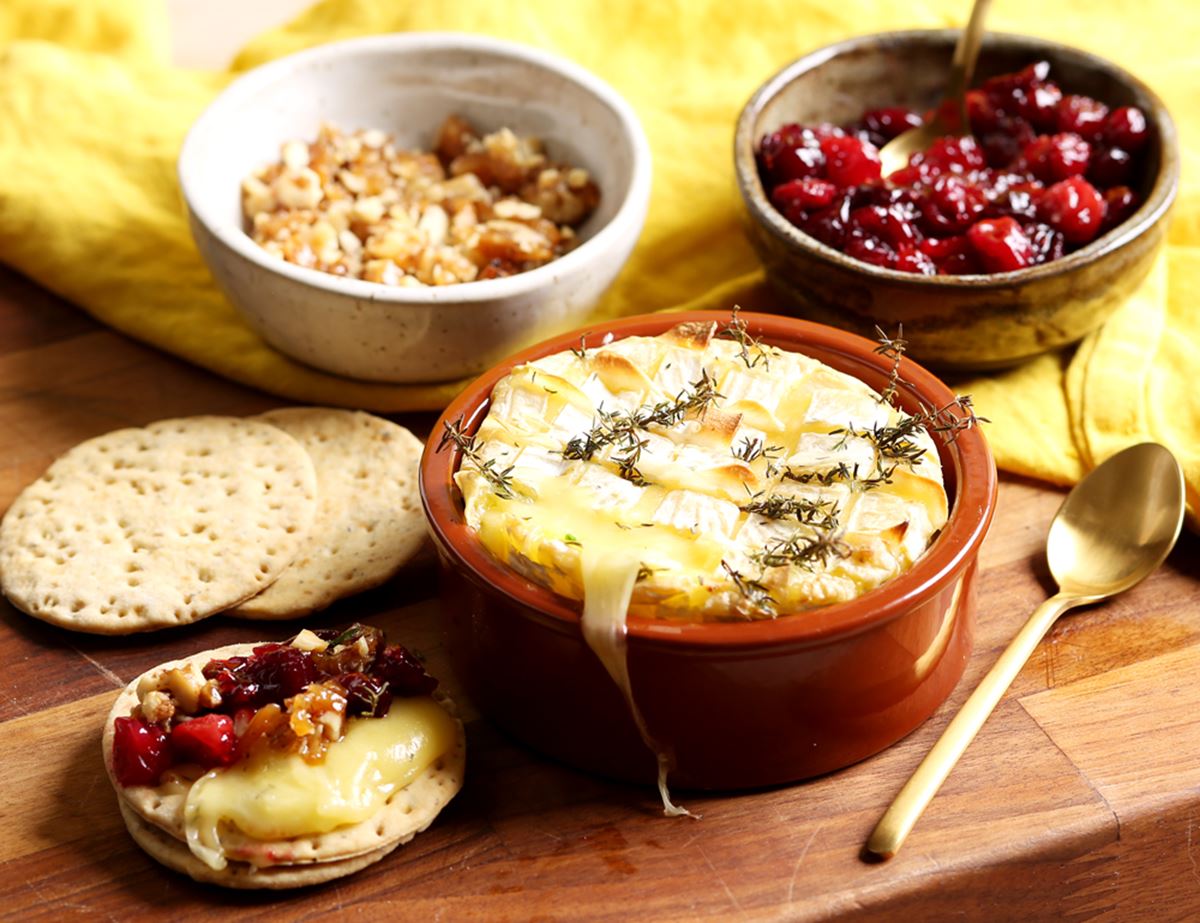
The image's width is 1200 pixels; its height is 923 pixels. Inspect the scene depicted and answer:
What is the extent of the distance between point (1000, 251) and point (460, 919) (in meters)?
1.87

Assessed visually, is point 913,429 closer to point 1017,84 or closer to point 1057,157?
point 1057,157

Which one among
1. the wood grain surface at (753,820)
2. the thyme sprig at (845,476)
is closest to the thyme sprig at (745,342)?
the thyme sprig at (845,476)

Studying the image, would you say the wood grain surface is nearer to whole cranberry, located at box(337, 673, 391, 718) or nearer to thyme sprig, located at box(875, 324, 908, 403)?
whole cranberry, located at box(337, 673, 391, 718)

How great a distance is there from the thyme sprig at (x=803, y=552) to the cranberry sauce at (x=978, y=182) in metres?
1.08

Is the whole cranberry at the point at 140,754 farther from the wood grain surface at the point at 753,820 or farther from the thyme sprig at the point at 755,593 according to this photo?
the thyme sprig at the point at 755,593

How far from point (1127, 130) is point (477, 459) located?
1.97m

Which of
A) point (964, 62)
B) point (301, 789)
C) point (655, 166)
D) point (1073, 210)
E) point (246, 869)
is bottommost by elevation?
point (246, 869)

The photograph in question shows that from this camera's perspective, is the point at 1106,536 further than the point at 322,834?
Yes

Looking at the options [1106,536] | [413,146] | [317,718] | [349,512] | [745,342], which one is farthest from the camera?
[413,146]

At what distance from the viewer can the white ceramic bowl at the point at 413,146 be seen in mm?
3309

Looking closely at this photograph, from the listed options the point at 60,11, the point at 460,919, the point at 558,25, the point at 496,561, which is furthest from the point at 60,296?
the point at 460,919

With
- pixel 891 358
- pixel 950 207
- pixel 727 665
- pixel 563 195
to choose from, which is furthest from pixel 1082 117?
pixel 727 665

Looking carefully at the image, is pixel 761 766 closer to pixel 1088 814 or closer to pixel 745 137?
pixel 1088 814

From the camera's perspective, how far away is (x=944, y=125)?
3834 millimetres
